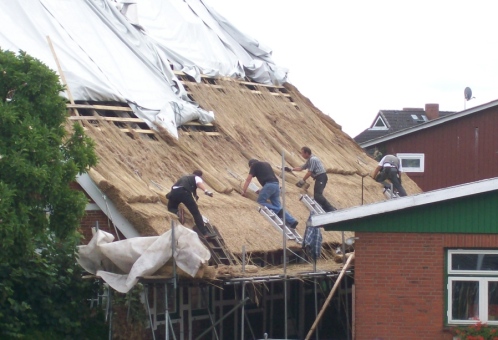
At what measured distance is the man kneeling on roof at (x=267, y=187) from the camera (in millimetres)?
22469

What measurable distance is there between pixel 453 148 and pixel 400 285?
22674 millimetres

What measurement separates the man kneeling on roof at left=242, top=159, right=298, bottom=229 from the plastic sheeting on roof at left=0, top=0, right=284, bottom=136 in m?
2.35

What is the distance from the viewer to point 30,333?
17.0 metres

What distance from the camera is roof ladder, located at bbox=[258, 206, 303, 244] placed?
72.5ft

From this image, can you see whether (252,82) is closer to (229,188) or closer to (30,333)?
(229,188)

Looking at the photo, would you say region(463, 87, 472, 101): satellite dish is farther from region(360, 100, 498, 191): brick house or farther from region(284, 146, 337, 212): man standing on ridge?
region(284, 146, 337, 212): man standing on ridge

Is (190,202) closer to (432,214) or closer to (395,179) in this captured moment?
(432,214)

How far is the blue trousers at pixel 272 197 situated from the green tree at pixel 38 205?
5.62 meters

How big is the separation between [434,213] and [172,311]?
5.72 meters

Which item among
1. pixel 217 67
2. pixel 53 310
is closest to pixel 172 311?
pixel 53 310

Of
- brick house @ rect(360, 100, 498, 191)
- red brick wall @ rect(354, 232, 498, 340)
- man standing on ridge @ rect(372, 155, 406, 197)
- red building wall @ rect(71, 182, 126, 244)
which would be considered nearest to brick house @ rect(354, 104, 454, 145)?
brick house @ rect(360, 100, 498, 191)

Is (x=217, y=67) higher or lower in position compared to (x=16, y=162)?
higher

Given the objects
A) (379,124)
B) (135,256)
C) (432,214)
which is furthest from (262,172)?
(379,124)

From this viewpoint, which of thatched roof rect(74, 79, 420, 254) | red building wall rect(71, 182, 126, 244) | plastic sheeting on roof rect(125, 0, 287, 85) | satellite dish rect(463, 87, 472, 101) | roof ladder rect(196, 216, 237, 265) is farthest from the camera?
satellite dish rect(463, 87, 472, 101)
